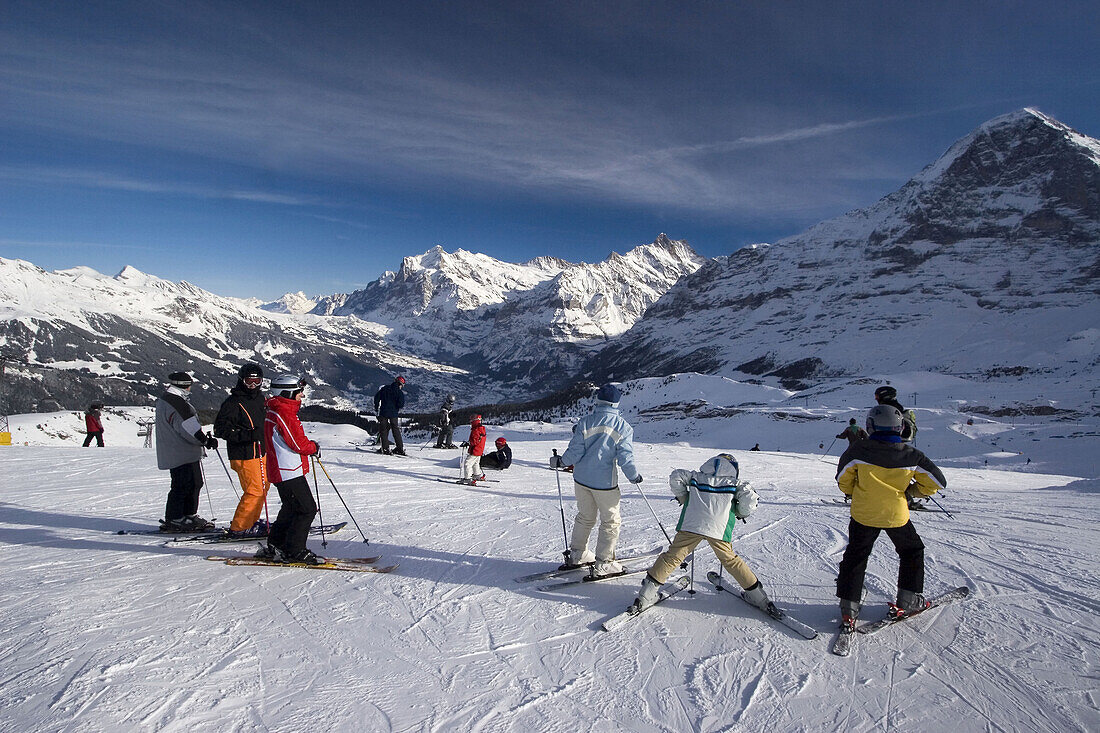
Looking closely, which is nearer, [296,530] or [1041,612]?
[1041,612]

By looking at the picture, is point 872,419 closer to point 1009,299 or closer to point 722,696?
point 722,696

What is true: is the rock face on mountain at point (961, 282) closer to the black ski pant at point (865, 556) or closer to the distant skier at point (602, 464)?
the black ski pant at point (865, 556)

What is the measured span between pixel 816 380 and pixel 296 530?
125 metres

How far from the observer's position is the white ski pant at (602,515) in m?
6.04

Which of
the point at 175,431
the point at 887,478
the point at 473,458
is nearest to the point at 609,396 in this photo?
the point at 887,478

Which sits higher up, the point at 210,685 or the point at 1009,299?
the point at 1009,299

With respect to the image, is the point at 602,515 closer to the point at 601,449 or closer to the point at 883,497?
the point at 601,449

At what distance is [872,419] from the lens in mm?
5004

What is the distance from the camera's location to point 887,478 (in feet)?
16.0

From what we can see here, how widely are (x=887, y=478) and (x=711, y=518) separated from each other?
1633 mm

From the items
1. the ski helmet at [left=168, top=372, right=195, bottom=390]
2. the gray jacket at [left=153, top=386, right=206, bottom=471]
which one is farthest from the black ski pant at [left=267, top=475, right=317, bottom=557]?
the ski helmet at [left=168, top=372, right=195, bottom=390]

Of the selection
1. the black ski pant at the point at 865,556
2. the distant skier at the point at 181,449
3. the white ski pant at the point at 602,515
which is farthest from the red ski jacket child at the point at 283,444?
the black ski pant at the point at 865,556

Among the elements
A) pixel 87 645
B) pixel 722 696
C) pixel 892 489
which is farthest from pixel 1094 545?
pixel 87 645

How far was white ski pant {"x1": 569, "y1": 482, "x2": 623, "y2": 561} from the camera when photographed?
6.04 m
